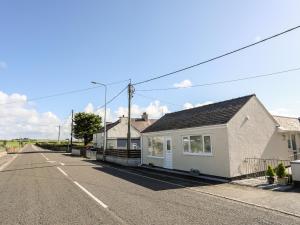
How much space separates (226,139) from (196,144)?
10.2ft

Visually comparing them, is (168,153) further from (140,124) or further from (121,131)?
(140,124)

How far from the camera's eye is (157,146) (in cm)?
2473

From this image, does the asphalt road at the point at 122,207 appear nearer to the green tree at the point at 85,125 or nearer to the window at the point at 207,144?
the window at the point at 207,144

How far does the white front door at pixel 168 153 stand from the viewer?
2217 centimetres

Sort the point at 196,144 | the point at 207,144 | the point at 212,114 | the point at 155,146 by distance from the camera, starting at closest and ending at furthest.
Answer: the point at 207,144, the point at 196,144, the point at 212,114, the point at 155,146

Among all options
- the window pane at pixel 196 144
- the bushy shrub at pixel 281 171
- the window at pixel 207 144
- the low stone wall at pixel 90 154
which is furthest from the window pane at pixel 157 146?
the low stone wall at pixel 90 154

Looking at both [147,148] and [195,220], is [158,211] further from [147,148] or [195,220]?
[147,148]

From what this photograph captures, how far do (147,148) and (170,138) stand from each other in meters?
4.87

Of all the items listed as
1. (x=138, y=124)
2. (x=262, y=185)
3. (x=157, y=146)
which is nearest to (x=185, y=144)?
(x=157, y=146)

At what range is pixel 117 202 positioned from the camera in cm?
977

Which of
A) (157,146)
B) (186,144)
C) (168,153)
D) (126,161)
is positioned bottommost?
(126,161)

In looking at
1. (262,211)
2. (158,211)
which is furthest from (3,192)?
(262,211)

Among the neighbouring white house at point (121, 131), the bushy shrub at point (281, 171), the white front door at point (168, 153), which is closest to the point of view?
the bushy shrub at point (281, 171)

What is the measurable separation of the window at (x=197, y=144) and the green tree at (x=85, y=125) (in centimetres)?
5381
